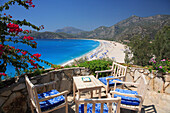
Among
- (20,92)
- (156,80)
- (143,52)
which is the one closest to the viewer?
(20,92)

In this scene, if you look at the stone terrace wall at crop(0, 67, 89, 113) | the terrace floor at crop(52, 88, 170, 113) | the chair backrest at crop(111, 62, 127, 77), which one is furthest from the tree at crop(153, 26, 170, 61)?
the stone terrace wall at crop(0, 67, 89, 113)

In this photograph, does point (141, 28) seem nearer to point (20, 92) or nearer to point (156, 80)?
point (156, 80)

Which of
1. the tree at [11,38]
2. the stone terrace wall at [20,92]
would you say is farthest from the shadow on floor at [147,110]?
the tree at [11,38]

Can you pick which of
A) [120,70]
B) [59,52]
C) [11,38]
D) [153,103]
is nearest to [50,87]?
[11,38]

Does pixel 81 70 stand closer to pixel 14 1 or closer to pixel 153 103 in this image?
pixel 153 103

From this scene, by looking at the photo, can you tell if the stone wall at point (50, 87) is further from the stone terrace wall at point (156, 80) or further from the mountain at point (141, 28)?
the mountain at point (141, 28)

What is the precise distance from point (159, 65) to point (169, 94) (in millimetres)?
1029

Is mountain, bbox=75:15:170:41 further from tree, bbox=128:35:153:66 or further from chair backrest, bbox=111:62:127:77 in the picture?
chair backrest, bbox=111:62:127:77

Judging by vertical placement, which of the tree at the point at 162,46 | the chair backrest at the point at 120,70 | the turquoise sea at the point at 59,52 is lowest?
the turquoise sea at the point at 59,52

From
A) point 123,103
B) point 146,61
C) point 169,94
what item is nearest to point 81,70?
point 123,103

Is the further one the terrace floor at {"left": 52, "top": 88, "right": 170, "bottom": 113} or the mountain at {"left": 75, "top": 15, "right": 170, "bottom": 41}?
the mountain at {"left": 75, "top": 15, "right": 170, "bottom": 41}

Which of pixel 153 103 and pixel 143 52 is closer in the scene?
pixel 153 103

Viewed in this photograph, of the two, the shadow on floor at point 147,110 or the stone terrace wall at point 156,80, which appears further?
the stone terrace wall at point 156,80

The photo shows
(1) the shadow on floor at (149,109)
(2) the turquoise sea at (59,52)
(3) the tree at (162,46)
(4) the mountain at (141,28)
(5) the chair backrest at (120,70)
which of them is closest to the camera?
(1) the shadow on floor at (149,109)
